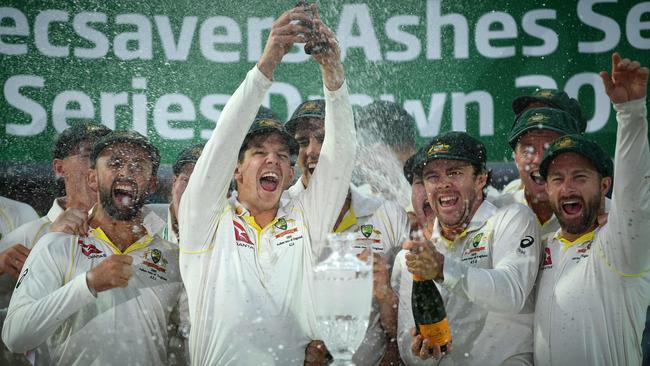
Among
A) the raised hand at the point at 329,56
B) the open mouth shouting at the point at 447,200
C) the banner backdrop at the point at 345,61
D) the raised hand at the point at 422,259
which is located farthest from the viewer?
the banner backdrop at the point at 345,61

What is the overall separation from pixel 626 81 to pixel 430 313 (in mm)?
1204

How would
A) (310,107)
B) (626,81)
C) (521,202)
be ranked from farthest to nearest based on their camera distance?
(310,107) → (521,202) → (626,81)

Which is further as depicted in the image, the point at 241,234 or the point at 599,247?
the point at 241,234

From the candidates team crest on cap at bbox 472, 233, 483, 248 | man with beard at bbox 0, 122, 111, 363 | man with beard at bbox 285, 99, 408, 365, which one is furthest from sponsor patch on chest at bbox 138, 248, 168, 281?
team crest on cap at bbox 472, 233, 483, 248

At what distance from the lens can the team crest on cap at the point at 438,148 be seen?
13.6 ft

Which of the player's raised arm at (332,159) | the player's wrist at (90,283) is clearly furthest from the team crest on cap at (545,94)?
the player's wrist at (90,283)

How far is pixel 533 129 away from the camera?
4430 millimetres

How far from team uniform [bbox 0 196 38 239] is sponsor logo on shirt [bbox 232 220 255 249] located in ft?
5.38

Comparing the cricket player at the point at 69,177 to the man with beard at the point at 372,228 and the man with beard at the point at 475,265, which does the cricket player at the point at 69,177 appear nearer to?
the man with beard at the point at 372,228

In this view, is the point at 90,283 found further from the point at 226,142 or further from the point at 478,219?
the point at 478,219

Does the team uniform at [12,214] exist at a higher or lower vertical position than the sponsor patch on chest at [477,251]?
higher

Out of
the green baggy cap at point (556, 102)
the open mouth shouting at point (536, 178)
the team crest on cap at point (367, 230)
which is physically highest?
the green baggy cap at point (556, 102)

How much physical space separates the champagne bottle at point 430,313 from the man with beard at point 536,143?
0.83 metres

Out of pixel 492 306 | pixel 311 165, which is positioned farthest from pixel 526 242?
pixel 311 165
